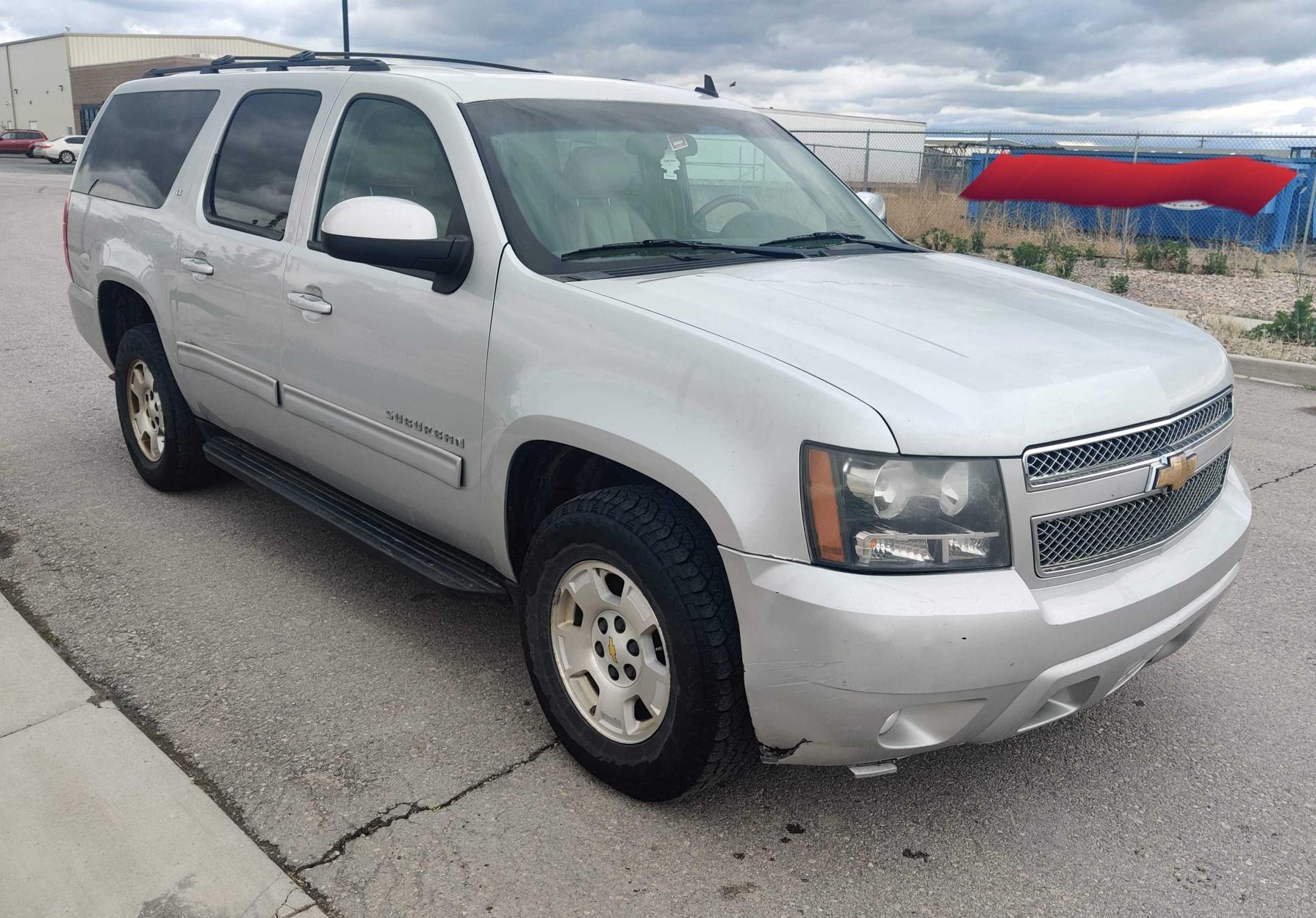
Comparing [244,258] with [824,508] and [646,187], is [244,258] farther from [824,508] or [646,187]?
[824,508]

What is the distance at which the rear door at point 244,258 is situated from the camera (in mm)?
4039

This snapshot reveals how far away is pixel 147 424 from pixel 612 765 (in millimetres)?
3402

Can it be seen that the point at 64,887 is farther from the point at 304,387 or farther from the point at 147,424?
the point at 147,424

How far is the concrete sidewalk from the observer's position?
250 centimetres

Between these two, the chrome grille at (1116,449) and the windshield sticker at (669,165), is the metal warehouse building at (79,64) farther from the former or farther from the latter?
the chrome grille at (1116,449)

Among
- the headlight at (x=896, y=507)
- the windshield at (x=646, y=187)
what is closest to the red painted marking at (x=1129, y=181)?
the windshield at (x=646, y=187)

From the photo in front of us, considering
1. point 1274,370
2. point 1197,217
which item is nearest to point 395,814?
point 1274,370

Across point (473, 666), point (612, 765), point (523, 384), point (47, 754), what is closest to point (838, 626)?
point (612, 765)

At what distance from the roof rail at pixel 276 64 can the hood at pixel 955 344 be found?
1572 mm

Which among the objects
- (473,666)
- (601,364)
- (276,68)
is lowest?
(473,666)

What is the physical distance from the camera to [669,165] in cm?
377

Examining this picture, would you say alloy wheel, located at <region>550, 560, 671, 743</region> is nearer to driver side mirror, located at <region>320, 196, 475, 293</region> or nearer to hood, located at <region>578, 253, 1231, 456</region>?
hood, located at <region>578, 253, 1231, 456</region>

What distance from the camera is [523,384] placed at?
9.86ft

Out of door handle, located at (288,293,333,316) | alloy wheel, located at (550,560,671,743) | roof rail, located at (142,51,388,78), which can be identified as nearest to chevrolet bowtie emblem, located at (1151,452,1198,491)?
alloy wheel, located at (550,560,671,743)
